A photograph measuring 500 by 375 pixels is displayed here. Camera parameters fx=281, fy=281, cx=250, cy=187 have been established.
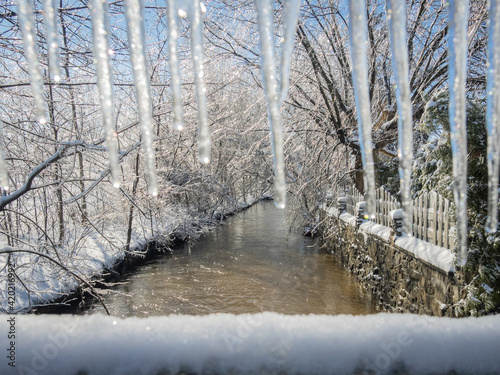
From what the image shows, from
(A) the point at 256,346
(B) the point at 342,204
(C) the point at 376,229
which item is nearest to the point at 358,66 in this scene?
(A) the point at 256,346

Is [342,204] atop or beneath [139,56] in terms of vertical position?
beneath

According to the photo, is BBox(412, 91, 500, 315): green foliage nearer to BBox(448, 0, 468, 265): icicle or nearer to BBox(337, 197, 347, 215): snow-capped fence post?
BBox(448, 0, 468, 265): icicle

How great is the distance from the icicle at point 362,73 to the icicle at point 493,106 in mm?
460

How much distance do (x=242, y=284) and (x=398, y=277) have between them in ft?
12.7

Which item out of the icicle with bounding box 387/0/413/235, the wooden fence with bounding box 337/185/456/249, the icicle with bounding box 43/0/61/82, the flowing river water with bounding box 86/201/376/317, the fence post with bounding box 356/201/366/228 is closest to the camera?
the icicle with bounding box 387/0/413/235

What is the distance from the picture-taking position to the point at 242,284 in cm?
741

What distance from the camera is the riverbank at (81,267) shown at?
12.5ft

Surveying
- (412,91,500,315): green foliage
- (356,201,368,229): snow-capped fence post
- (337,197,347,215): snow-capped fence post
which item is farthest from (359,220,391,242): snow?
(337,197,347,215): snow-capped fence post

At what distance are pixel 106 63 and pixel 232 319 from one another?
1264 mm

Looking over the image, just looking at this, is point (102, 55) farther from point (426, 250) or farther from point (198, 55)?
point (426, 250)

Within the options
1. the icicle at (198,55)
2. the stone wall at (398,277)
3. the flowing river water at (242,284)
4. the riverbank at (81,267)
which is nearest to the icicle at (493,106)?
the icicle at (198,55)

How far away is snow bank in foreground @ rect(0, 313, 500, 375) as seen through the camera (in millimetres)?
1070

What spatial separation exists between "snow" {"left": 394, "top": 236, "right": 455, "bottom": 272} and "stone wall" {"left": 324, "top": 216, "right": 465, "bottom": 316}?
7 centimetres

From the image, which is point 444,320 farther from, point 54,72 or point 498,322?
point 54,72
